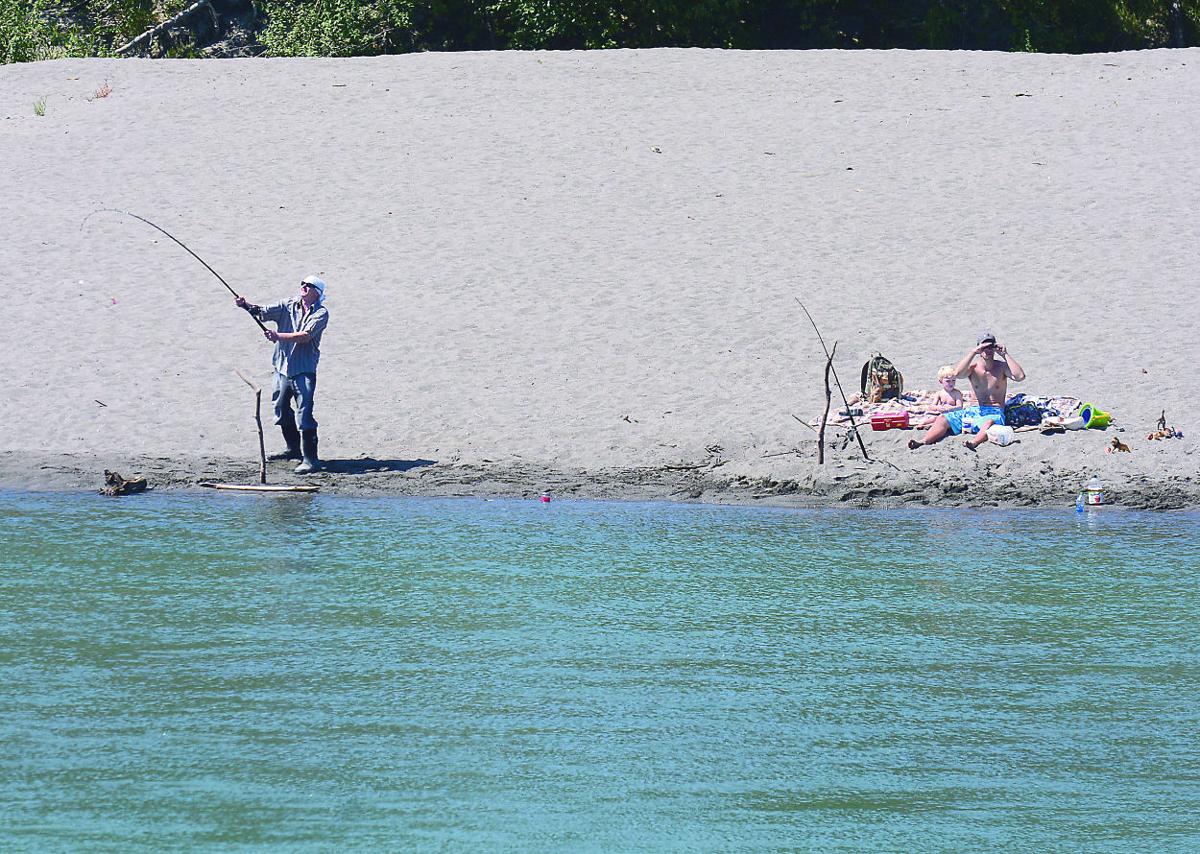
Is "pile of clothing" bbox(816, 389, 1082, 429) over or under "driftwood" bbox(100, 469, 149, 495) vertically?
over

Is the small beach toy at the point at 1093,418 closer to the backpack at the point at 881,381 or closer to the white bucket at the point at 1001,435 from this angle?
the white bucket at the point at 1001,435

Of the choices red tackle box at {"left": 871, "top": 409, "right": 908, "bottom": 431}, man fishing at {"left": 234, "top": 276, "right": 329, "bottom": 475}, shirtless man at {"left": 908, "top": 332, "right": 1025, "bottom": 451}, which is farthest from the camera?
red tackle box at {"left": 871, "top": 409, "right": 908, "bottom": 431}

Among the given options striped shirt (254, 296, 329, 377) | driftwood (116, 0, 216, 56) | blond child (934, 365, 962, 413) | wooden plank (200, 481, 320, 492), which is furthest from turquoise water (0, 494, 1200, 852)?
driftwood (116, 0, 216, 56)

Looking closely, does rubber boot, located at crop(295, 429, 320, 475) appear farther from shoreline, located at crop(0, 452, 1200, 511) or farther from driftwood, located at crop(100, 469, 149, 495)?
driftwood, located at crop(100, 469, 149, 495)

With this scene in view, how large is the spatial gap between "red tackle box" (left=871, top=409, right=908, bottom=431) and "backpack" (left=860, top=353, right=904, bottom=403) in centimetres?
39

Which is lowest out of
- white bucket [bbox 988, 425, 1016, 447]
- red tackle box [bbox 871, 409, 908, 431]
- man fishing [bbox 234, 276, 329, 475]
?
white bucket [bbox 988, 425, 1016, 447]

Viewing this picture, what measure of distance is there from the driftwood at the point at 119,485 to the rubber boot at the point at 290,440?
Result: 1056 millimetres

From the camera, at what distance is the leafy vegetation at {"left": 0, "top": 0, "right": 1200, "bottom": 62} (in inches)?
1059

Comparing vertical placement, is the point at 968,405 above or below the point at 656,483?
above

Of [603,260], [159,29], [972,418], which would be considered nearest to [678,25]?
[159,29]

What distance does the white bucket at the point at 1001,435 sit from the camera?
11367 mm

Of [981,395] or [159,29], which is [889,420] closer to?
[981,395]

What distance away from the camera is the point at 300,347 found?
422 inches

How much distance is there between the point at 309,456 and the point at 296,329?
3.16ft
